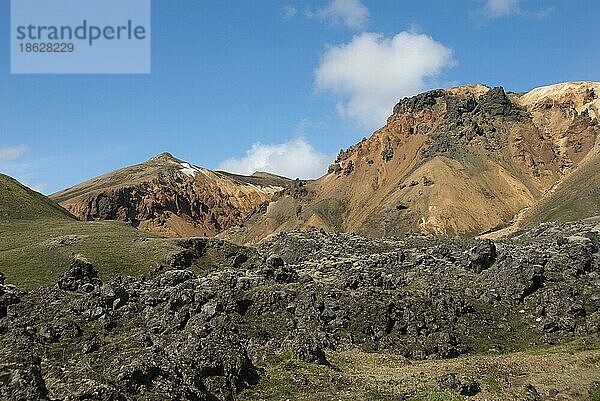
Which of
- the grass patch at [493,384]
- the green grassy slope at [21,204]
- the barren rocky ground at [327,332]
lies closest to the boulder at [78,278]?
the barren rocky ground at [327,332]

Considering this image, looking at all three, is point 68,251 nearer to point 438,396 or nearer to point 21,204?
point 21,204

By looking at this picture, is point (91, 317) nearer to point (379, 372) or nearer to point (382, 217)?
point (379, 372)

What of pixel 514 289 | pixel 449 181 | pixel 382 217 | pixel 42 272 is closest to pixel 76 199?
pixel 382 217

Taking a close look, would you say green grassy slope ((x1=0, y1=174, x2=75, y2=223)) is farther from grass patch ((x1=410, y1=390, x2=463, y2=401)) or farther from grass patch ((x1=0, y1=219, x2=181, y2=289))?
grass patch ((x1=410, y1=390, x2=463, y2=401))

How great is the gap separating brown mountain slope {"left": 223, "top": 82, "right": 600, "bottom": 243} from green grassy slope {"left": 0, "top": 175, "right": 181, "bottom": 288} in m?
79.5

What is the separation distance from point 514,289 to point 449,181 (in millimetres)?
116588

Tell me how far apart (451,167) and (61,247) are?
118 m

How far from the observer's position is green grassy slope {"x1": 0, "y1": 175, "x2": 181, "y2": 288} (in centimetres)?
6519

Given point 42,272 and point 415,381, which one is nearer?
point 415,381

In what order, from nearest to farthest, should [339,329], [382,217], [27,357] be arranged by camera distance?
[27,357], [339,329], [382,217]

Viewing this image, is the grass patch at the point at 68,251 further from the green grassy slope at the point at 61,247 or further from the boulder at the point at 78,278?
the boulder at the point at 78,278

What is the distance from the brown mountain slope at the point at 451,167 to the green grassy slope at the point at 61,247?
79489mm

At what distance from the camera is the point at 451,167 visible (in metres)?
163

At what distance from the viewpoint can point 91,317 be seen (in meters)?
38.8
